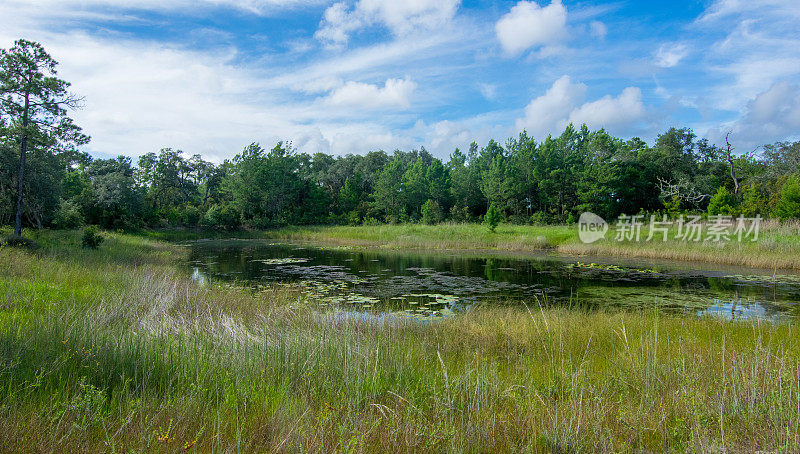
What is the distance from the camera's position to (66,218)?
77.0 ft

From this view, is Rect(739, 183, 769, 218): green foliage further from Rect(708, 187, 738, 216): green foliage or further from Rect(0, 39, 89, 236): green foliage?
Rect(0, 39, 89, 236): green foliage

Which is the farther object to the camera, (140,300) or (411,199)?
(411,199)

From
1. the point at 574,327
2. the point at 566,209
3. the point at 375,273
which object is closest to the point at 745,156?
the point at 566,209

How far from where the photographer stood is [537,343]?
19.0 feet

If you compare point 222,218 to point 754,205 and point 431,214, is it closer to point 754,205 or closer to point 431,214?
point 431,214

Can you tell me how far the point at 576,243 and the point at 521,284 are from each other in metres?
13.1

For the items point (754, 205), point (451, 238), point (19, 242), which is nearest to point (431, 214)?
point (451, 238)

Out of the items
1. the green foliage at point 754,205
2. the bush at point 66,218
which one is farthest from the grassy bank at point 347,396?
the green foliage at point 754,205

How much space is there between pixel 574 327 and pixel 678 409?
331 cm

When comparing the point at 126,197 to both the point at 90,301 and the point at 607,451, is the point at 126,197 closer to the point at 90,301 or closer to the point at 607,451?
the point at 90,301

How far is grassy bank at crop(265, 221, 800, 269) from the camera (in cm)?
1789

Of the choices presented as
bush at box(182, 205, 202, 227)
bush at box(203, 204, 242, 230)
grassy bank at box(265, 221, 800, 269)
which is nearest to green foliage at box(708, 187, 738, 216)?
grassy bank at box(265, 221, 800, 269)

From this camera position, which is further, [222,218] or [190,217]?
[222,218]

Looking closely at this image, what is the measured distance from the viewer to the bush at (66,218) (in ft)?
75.5
